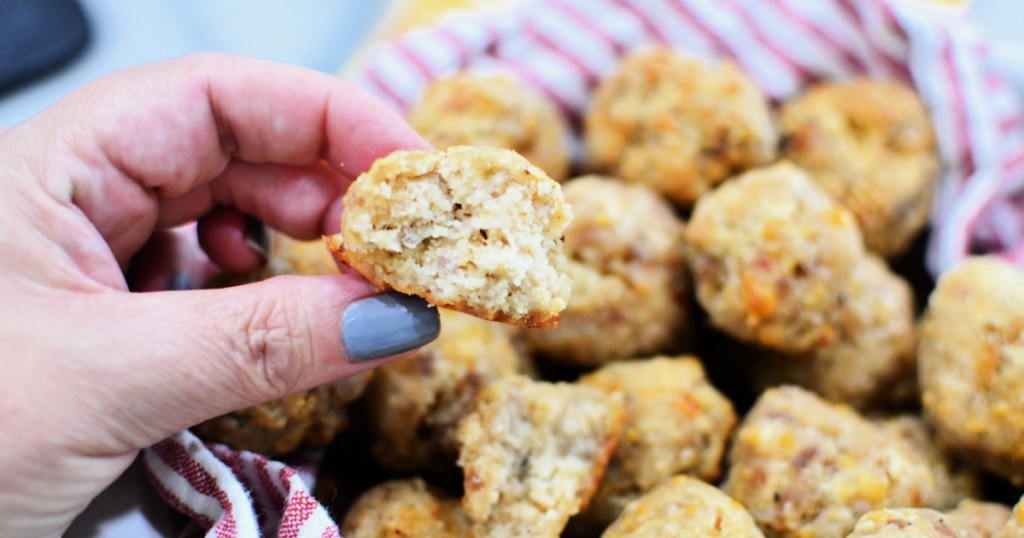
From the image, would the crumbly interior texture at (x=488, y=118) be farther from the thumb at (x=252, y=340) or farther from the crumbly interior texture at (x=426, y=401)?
the thumb at (x=252, y=340)

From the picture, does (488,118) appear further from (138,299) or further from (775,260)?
(138,299)

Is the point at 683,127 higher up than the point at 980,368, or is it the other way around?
the point at 683,127

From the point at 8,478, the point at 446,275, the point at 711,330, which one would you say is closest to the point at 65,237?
the point at 8,478

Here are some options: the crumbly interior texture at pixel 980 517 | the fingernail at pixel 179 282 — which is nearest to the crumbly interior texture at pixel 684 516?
the crumbly interior texture at pixel 980 517

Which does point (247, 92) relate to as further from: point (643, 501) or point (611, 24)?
point (611, 24)

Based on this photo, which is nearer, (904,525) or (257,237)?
(904,525)

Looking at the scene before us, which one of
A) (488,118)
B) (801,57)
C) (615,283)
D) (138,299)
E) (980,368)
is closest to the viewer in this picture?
(138,299)

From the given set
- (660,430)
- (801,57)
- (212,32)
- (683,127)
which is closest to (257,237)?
(660,430)
